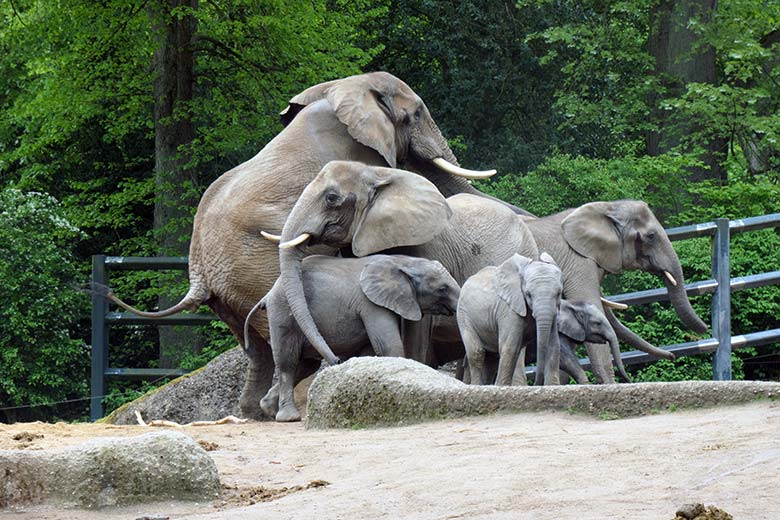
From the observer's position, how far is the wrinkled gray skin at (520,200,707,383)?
526 inches

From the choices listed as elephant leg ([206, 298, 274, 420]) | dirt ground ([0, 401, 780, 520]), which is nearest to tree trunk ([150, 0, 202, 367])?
elephant leg ([206, 298, 274, 420])

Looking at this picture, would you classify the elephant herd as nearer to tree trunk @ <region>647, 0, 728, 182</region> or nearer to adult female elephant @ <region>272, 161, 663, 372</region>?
adult female elephant @ <region>272, 161, 663, 372</region>

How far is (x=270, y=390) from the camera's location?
12.4 metres

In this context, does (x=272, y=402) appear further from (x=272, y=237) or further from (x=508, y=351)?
(x=508, y=351)

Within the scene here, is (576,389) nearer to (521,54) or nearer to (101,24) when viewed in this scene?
(101,24)

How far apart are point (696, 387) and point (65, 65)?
1454cm

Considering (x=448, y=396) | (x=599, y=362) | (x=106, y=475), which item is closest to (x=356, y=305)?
(x=599, y=362)

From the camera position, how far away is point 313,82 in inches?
815

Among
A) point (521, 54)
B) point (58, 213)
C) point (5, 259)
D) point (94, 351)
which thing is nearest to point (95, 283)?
point (94, 351)

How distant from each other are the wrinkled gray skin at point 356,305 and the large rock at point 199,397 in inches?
86.1

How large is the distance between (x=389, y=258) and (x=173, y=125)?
33.0 feet

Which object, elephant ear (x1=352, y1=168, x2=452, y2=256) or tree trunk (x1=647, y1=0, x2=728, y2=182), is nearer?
elephant ear (x1=352, y1=168, x2=452, y2=256)

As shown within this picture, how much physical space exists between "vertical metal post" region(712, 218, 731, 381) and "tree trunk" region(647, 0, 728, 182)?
7.38 metres

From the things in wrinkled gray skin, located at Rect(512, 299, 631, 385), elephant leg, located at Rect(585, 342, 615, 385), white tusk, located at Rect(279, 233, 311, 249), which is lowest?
elephant leg, located at Rect(585, 342, 615, 385)
